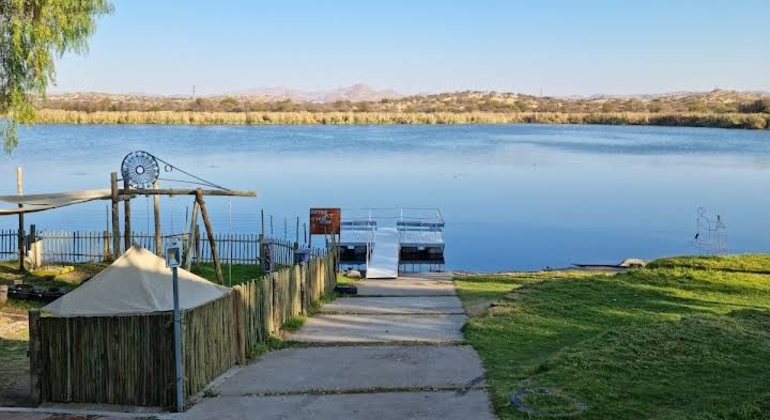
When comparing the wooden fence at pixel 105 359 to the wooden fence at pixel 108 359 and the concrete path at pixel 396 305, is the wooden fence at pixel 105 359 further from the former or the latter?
the concrete path at pixel 396 305

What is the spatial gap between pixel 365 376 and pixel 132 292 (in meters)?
3.91

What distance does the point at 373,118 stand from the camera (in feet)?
479

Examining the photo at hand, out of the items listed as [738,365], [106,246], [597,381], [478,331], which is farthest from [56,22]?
[738,365]

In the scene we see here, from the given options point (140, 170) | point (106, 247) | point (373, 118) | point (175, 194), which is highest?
point (373, 118)

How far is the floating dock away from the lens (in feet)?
99.7

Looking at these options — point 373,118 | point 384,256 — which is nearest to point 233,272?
point 384,256

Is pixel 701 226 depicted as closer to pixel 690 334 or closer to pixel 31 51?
pixel 690 334

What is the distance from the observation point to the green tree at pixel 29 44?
61.1ft

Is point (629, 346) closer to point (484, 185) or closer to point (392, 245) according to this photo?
point (392, 245)

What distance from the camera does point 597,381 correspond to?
11891 mm

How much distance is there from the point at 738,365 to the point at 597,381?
2.52 meters

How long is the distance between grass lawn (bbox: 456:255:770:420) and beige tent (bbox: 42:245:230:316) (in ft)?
16.4

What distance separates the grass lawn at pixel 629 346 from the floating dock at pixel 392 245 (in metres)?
7.45

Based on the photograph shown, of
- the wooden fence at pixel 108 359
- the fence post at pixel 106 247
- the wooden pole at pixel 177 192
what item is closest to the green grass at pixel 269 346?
the wooden fence at pixel 108 359
